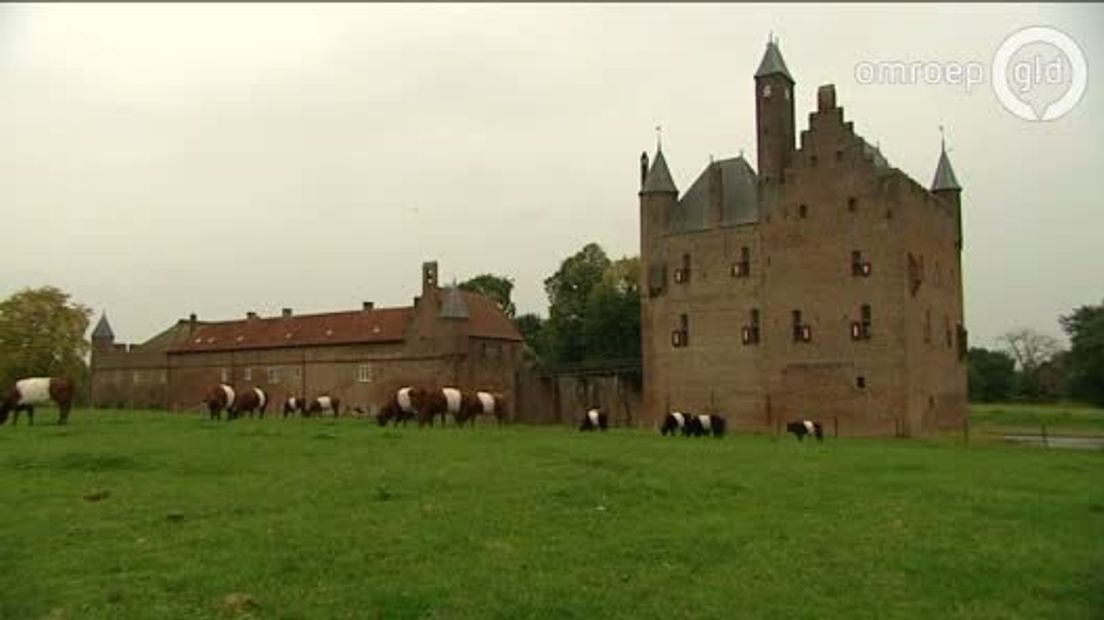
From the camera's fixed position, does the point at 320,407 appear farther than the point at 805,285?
Yes

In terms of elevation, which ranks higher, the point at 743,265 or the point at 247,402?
the point at 743,265

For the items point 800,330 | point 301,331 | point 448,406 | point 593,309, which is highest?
point 593,309

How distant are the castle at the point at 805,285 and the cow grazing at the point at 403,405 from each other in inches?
763

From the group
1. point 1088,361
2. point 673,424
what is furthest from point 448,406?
point 1088,361

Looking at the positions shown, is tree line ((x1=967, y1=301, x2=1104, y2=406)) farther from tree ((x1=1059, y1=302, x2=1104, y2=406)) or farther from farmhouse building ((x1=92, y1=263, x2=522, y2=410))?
farmhouse building ((x1=92, y1=263, x2=522, y2=410))

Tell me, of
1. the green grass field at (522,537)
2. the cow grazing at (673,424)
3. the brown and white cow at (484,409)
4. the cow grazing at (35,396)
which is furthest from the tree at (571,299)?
the green grass field at (522,537)

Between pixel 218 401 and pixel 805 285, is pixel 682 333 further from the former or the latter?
pixel 218 401

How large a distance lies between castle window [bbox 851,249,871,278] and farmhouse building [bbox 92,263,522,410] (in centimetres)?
2390

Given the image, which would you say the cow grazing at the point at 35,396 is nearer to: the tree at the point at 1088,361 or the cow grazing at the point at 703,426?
the cow grazing at the point at 703,426

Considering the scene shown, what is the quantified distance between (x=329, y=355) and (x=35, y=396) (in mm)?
37926

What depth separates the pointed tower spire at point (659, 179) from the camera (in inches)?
2109

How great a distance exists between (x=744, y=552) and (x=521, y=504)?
360 cm

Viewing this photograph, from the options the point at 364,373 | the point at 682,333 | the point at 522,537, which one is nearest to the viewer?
the point at 522,537

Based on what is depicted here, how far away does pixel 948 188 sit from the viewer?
53406 mm
